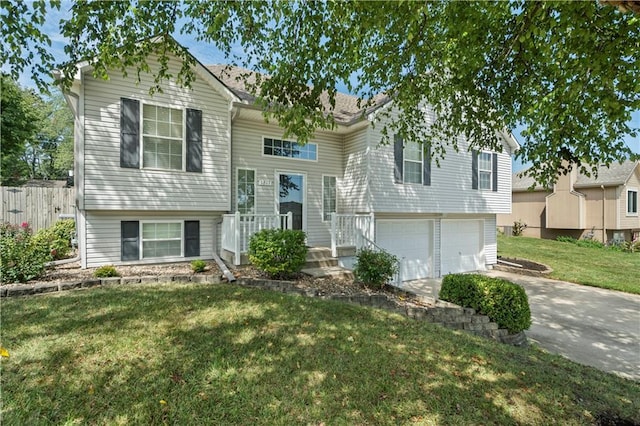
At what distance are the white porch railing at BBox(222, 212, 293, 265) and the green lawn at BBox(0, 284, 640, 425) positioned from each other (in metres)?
2.60

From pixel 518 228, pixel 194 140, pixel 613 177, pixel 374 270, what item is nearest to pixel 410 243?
pixel 374 270

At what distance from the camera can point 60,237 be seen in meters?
9.70

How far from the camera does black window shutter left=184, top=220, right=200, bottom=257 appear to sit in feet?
27.1

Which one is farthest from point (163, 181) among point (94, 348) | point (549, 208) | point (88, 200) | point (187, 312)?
point (549, 208)

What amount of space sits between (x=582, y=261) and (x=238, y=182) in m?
15.4

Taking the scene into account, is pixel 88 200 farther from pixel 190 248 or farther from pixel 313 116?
pixel 313 116

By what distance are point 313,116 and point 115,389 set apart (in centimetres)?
380

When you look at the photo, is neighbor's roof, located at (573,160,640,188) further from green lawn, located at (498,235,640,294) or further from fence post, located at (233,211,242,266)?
fence post, located at (233,211,242,266)

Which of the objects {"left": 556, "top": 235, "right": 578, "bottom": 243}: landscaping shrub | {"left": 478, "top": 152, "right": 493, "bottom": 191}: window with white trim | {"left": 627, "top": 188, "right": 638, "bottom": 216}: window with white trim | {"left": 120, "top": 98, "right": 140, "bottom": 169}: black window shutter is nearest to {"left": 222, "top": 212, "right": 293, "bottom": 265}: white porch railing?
{"left": 120, "top": 98, "right": 140, "bottom": 169}: black window shutter

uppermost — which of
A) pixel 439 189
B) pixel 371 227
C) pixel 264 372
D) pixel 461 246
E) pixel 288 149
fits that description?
pixel 288 149

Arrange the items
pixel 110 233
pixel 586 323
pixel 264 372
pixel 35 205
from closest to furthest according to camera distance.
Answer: pixel 264 372 → pixel 586 323 → pixel 110 233 → pixel 35 205

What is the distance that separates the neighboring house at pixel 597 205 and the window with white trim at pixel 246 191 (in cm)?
1726

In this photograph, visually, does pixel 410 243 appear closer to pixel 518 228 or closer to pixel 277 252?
pixel 277 252

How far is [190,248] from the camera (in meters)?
8.30
